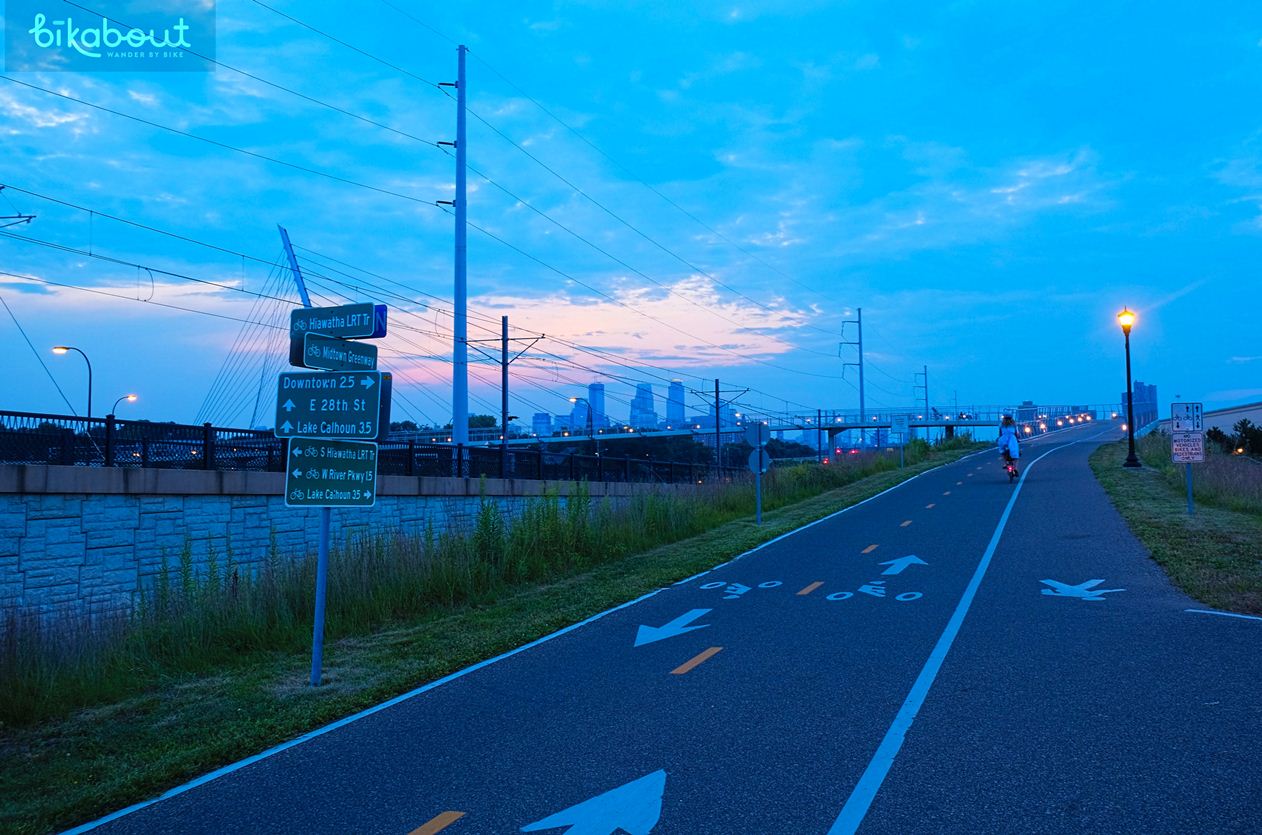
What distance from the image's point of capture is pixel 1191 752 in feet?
19.9

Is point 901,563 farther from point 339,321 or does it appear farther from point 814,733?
point 339,321

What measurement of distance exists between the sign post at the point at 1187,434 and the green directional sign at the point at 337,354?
60.6 ft

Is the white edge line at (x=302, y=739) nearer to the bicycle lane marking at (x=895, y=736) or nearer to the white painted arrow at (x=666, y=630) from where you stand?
the white painted arrow at (x=666, y=630)

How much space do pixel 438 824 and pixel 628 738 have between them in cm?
185

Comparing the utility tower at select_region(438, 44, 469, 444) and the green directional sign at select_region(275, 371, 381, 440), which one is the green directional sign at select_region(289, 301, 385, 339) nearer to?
the green directional sign at select_region(275, 371, 381, 440)

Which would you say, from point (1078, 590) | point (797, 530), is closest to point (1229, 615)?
point (1078, 590)

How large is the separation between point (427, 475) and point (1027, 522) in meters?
16.3

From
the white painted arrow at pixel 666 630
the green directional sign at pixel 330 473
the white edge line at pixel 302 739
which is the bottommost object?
the white edge line at pixel 302 739

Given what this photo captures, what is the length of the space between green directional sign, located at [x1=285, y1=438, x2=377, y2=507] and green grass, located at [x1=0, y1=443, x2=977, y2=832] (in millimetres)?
1712

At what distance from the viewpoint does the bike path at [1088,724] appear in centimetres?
521

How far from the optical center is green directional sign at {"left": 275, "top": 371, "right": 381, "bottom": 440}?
30.2ft

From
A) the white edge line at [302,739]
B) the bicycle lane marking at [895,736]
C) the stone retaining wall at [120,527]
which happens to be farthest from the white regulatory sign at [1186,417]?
the white edge line at [302,739]

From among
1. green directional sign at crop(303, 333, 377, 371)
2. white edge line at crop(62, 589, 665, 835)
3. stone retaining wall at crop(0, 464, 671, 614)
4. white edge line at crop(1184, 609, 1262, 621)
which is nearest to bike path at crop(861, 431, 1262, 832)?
white edge line at crop(1184, 609, 1262, 621)

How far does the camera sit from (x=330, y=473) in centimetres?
923
